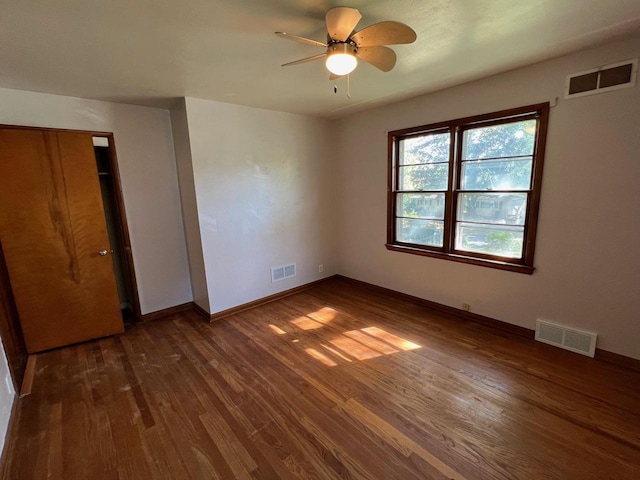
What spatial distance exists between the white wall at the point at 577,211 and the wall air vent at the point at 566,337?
0.06 metres

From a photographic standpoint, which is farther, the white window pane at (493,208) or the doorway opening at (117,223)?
the doorway opening at (117,223)

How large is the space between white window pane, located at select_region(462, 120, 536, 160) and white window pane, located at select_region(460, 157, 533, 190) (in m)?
0.07

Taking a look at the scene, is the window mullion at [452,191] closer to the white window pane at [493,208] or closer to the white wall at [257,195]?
the white window pane at [493,208]

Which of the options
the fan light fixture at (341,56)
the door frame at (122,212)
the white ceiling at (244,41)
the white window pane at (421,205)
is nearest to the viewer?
the white ceiling at (244,41)

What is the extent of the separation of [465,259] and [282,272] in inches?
93.8

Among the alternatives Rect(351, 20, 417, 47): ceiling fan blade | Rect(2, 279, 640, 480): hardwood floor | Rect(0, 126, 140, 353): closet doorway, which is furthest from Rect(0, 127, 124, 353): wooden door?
Rect(351, 20, 417, 47): ceiling fan blade

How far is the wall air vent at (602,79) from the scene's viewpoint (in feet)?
6.87

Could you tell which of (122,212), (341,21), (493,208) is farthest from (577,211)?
(122,212)

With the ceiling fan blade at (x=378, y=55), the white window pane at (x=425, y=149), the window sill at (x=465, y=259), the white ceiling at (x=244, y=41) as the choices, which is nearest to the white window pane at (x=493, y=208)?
the window sill at (x=465, y=259)

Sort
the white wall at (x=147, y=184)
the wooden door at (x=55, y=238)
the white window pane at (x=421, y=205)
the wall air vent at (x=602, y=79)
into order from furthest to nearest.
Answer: the white window pane at (x=421, y=205), the white wall at (x=147, y=184), the wooden door at (x=55, y=238), the wall air vent at (x=602, y=79)

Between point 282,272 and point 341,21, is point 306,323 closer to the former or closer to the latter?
point 282,272

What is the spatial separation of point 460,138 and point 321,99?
5.37ft

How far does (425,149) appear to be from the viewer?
11.4ft

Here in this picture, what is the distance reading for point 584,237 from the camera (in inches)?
94.8
